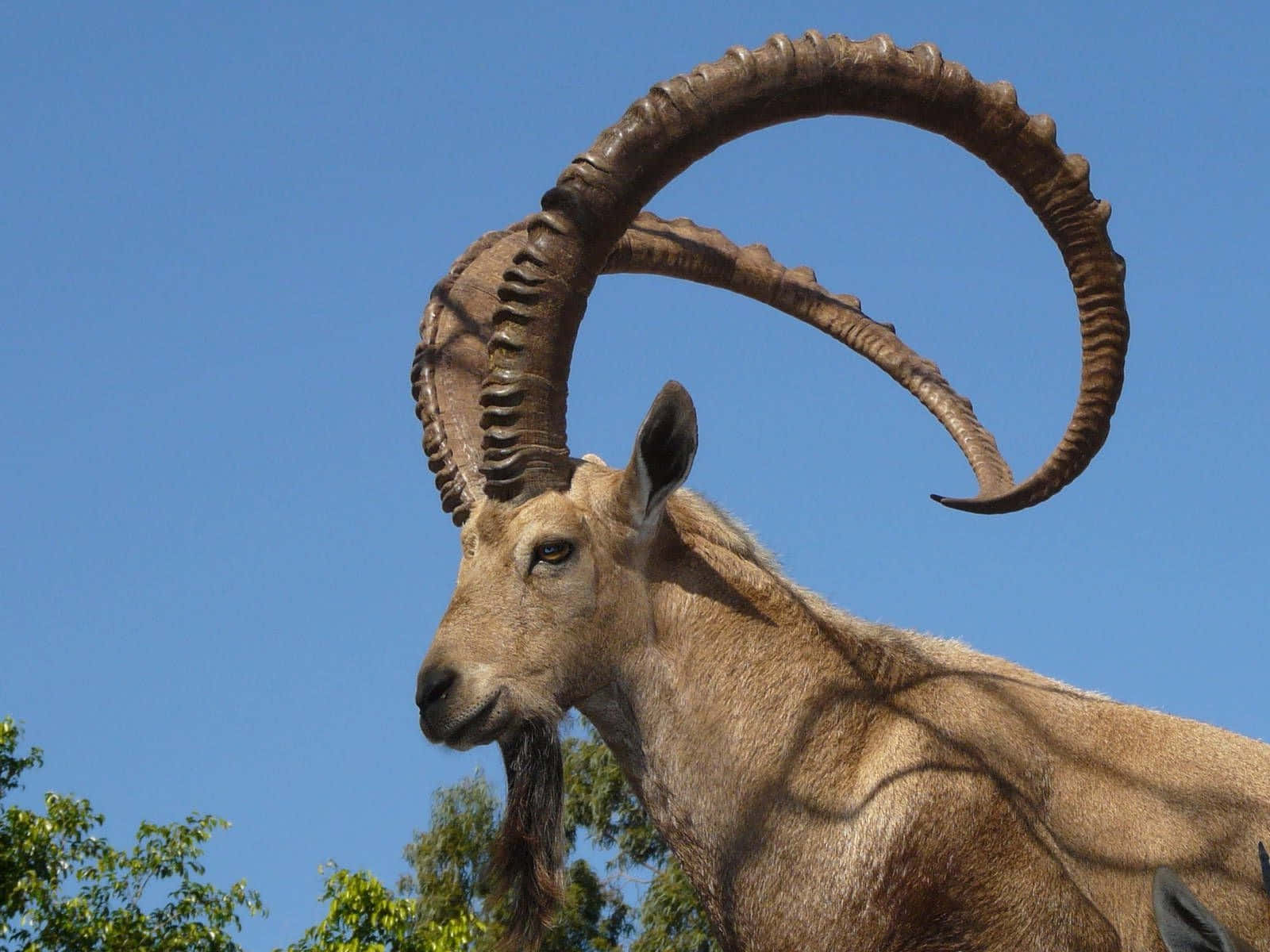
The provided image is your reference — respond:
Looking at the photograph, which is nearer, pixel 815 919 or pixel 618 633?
pixel 815 919

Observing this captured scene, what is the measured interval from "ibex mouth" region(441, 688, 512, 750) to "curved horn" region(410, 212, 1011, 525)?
70.7 inches

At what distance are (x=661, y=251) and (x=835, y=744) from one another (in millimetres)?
2896

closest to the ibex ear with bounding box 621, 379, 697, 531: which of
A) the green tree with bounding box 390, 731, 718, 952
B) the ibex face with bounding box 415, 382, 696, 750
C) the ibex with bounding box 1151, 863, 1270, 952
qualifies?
the ibex face with bounding box 415, 382, 696, 750

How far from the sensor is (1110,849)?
5.79 meters

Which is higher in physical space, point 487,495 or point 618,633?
point 487,495

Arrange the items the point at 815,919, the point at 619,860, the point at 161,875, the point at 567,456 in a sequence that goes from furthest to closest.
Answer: the point at 619,860
the point at 161,875
the point at 567,456
the point at 815,919

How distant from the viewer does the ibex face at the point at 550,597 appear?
5.70 metres

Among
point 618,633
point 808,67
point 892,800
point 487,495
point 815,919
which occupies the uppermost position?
point 808,67

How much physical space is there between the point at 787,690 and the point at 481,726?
1149 millimetres

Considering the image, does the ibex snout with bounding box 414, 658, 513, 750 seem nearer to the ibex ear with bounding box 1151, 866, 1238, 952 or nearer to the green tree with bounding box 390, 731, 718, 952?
the ibex ear with bounding box 1151, 866, 1238, 952

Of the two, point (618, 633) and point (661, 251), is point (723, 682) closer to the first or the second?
point (618, 633)

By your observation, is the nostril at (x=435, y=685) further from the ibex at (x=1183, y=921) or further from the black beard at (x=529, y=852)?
the ibex at (x=1183, y=921)

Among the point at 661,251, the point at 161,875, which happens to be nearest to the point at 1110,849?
the point at 661,251

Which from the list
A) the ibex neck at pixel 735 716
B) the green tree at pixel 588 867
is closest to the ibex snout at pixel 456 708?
the ibex neck at pixel 735 716
